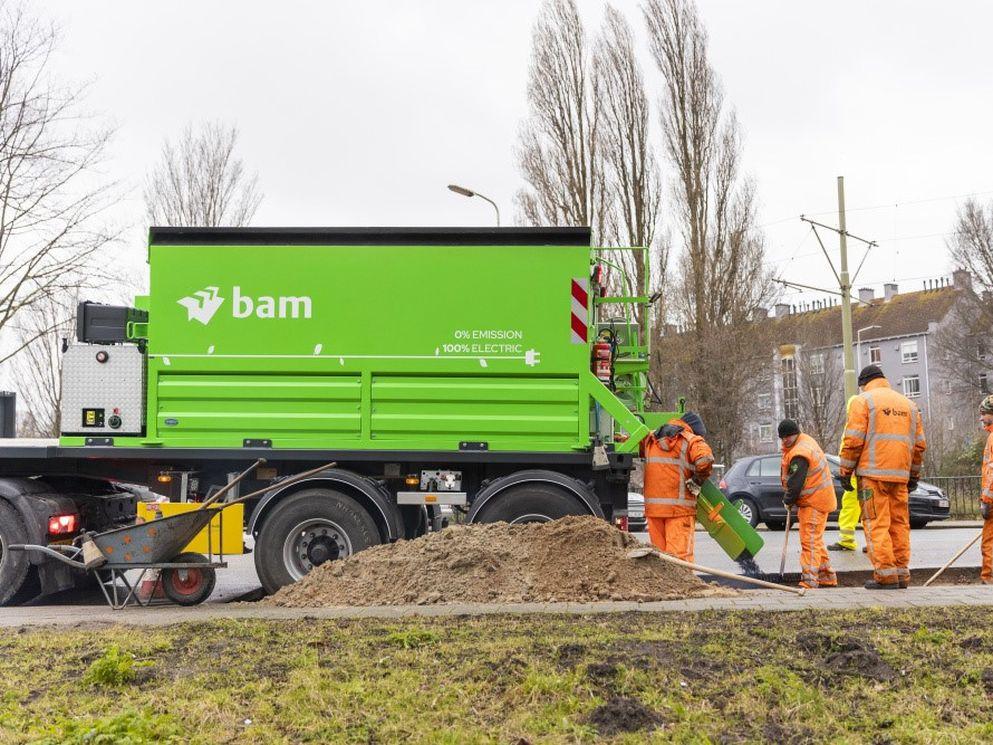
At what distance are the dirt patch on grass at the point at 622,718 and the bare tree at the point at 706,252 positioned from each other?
2482cm

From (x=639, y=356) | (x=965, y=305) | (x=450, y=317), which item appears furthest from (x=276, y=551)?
(x=965, y=305)

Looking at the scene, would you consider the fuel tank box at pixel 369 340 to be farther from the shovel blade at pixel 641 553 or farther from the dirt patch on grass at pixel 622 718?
the dirt patch on grass at pixel 622 718

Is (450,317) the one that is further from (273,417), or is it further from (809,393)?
(809,393)

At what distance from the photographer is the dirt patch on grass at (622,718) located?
4.09 m

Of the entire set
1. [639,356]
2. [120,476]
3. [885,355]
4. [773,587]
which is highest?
[885,355]

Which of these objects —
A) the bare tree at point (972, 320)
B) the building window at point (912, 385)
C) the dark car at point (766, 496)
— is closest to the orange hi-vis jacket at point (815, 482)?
the dark car at point (766, 496)

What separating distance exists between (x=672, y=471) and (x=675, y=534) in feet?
1.88

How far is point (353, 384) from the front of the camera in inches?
356

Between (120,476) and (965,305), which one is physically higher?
(965,305)

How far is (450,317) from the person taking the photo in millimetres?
9094

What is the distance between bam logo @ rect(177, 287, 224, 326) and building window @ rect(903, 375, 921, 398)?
186ft

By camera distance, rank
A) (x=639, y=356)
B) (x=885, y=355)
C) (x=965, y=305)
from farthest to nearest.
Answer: (x=885, y=355) → (x=965, y=305) → (x=639, y=356)

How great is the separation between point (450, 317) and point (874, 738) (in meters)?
5.79

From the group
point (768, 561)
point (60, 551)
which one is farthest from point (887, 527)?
point (60, 551)
